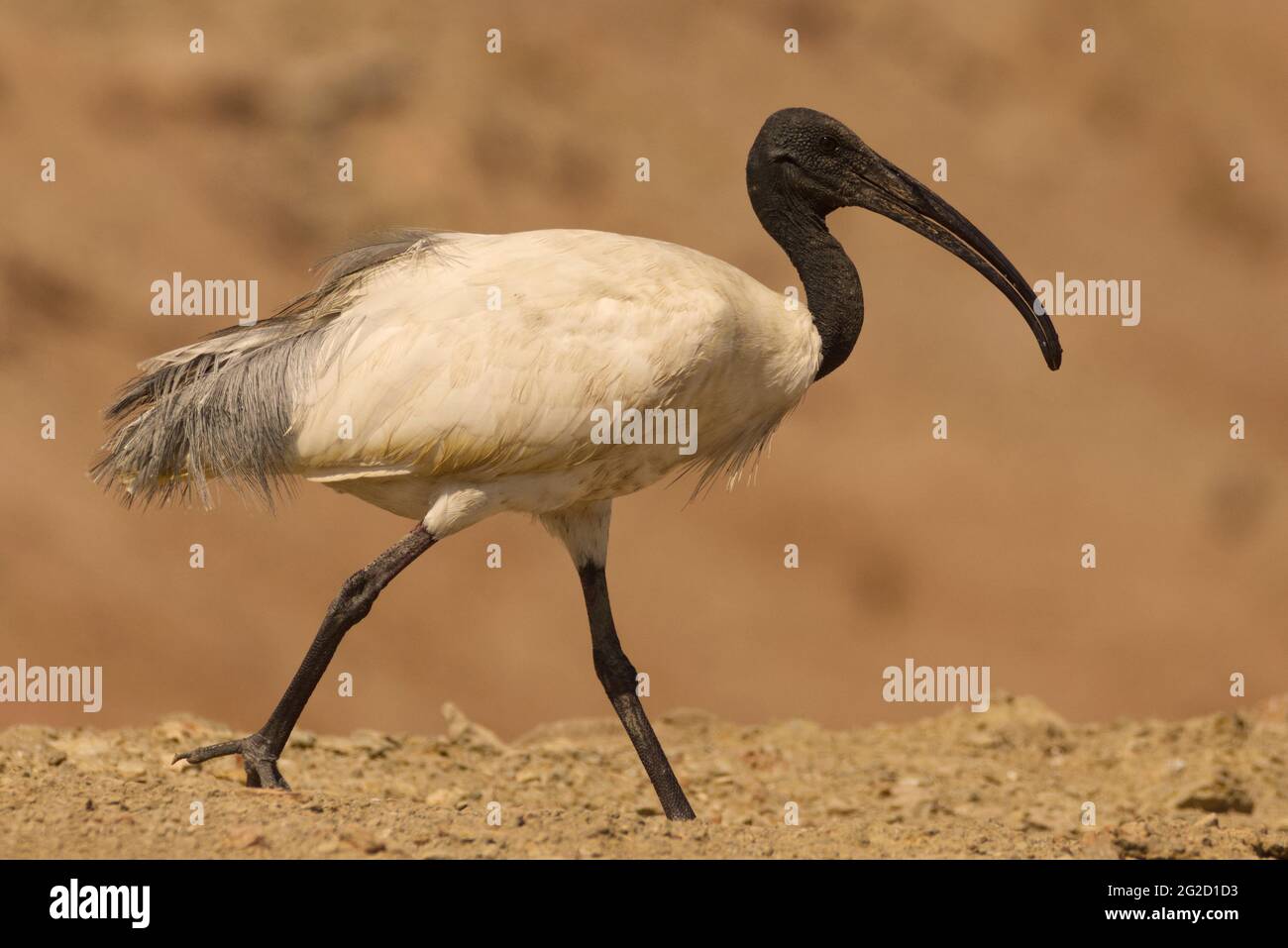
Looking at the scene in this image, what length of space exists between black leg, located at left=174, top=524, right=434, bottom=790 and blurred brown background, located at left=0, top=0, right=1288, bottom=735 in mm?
10356

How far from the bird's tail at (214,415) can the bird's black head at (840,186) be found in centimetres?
231

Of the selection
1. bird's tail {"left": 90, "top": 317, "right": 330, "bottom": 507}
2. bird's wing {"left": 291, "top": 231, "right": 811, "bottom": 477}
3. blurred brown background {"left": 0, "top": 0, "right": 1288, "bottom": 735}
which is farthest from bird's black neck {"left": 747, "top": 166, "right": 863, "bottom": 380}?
A: blurred brown background {"left": 0, "top": 0, "right": 1288, "bottom": 735}

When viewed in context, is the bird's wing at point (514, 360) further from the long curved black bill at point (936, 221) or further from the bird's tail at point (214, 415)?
the long curved black bill at point (936, 221)

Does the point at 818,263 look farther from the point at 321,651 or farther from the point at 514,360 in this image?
the point at 321,651

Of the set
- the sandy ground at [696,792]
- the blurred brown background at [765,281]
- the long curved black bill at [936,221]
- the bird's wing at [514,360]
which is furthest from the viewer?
the blurred brown background at [765,281]

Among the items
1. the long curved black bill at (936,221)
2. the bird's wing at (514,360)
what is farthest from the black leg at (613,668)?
the long curved black bill at (936,221)

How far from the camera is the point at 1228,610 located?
61.5 ft

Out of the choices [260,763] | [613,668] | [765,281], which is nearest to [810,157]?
[613,668]

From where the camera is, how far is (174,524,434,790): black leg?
6.82 metres

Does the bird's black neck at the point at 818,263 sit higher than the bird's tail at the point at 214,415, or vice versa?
the bird's black neck at the point at 818,263

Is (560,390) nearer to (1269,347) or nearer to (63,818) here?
(63,818)

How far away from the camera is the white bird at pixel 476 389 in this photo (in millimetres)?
6695

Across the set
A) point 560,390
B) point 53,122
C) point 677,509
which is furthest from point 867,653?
point 560,390

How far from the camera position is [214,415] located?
705 cm
